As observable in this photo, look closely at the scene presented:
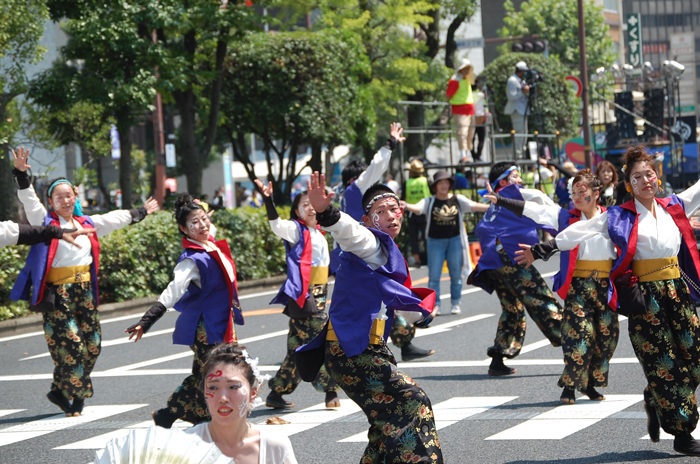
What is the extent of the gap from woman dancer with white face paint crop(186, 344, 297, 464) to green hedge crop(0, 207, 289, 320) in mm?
10757

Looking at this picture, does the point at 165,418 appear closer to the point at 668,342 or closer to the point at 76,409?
the point at 76,409

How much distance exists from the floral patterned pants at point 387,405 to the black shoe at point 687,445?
186 cm

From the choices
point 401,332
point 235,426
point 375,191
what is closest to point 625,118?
point 401,332

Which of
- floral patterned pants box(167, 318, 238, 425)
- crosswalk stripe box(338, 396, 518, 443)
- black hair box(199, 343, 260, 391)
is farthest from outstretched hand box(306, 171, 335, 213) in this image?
crosswalk stripe box(338, 396, 518, 443)

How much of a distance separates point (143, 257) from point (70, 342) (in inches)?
315

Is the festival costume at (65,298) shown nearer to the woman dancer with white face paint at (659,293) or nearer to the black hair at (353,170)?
the black hair at (353,170)

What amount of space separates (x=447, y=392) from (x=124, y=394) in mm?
2885

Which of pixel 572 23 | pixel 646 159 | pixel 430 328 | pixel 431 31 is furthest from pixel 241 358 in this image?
pixel 572 23

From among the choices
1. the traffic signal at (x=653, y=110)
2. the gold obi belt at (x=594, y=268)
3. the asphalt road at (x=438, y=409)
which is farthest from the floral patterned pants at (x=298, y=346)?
the traffic signal at (x=653, y=110)

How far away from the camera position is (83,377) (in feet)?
25.2

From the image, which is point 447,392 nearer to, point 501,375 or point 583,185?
point 501,375

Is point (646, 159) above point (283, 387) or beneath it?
above

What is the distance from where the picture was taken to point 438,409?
737 centimetres

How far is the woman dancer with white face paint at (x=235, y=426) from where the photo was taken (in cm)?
341
